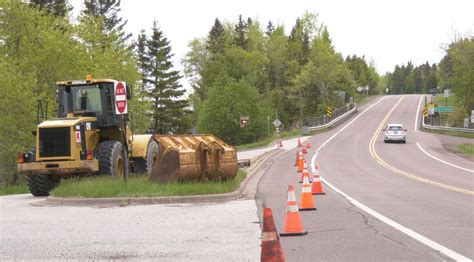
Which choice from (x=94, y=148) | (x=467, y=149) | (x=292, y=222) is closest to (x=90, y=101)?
(x=94, y=148)

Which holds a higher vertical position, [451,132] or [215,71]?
[215,71]

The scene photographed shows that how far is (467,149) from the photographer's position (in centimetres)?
3959

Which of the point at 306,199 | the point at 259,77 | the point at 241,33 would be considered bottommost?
the point at 306,199

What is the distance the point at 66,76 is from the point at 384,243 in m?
26.4

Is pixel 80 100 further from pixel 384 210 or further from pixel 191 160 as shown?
pixel 384 210

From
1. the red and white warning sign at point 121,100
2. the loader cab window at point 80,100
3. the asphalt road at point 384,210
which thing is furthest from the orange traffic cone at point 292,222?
the loader cab window at point 80,100

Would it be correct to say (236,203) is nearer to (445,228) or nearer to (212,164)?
(212,164)

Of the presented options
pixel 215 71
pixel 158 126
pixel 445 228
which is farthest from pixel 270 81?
pixel 445 228

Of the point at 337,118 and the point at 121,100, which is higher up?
the point at 337,118

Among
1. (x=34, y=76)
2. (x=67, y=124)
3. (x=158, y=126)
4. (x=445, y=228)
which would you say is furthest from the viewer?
(x=158, y=126)

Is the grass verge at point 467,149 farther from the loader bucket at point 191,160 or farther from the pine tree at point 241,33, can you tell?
the pine tree at point 241,33

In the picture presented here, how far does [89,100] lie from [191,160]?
436cm

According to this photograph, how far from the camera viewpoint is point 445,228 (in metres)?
9.70

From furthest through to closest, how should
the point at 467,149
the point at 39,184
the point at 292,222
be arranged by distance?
the point at 467,149
the point at 39,184
the point at 292,222
